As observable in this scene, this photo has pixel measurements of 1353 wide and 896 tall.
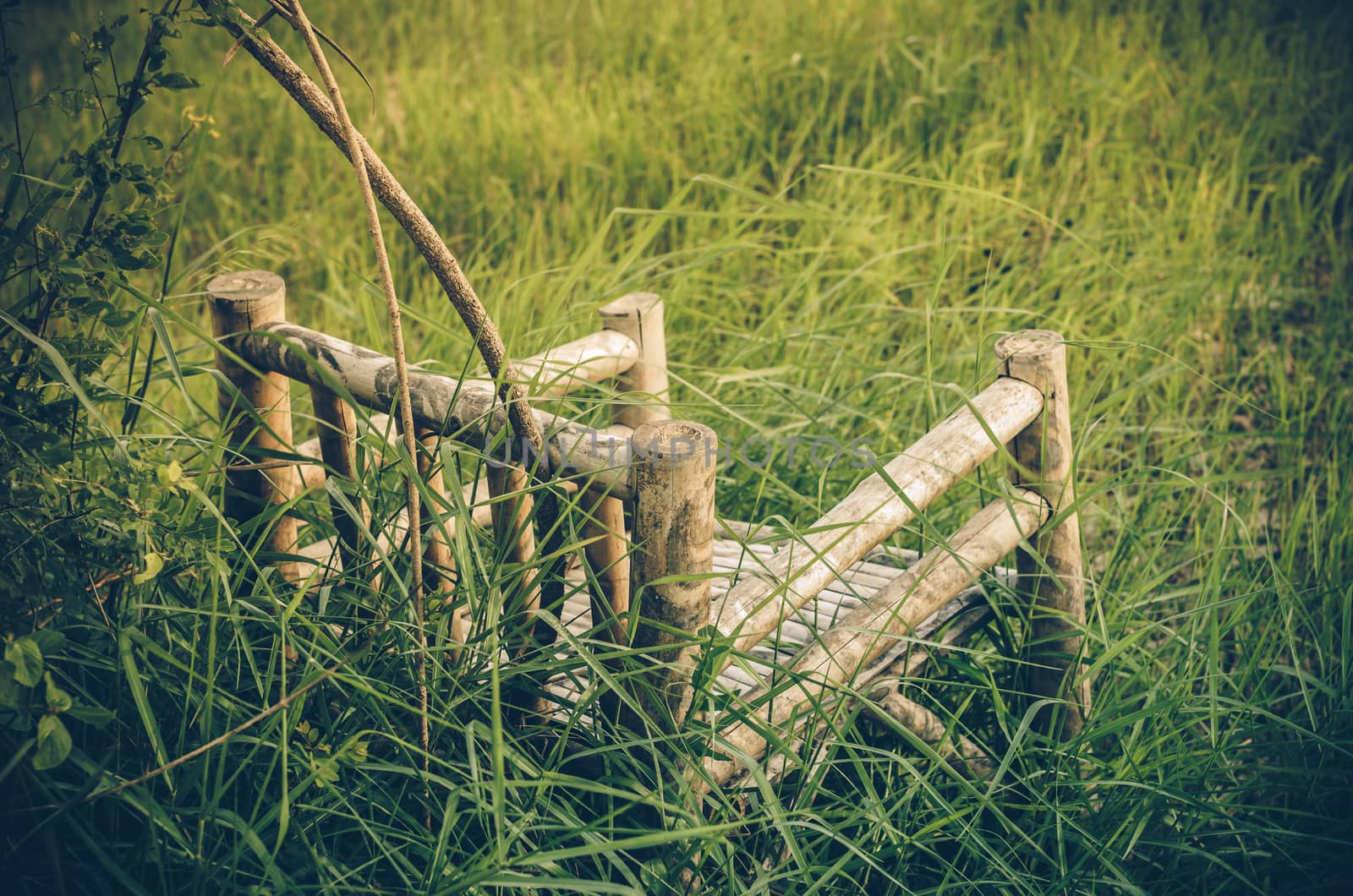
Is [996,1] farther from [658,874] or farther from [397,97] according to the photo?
[658,874]

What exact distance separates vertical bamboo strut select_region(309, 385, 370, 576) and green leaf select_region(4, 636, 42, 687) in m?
0.40

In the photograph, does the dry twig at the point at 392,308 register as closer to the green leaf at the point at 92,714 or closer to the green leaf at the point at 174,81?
the green leaf at the point at 174,81

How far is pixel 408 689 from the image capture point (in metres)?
1.24

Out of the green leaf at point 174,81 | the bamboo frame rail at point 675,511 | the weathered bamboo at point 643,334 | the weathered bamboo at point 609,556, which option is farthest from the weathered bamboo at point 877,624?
the green leaf at point 174,81

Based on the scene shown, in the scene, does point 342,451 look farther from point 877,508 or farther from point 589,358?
point 877,508

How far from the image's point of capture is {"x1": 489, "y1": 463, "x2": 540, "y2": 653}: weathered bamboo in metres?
1.18

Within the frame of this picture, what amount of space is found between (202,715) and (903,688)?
102 centimetres

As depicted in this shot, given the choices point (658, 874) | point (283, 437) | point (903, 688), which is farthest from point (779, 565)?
point (283, 437)

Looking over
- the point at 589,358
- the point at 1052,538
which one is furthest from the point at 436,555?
the point at 1052,538

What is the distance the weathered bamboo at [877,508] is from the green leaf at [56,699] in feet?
2.09

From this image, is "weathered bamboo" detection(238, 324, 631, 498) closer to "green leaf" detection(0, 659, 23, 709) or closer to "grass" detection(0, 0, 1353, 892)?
"grass" detection(0, 0, 1353, 892)

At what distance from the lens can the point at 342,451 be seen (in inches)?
59.3

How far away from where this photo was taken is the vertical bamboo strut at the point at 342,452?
132 centimetres

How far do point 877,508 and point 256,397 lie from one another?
90 centimetres
